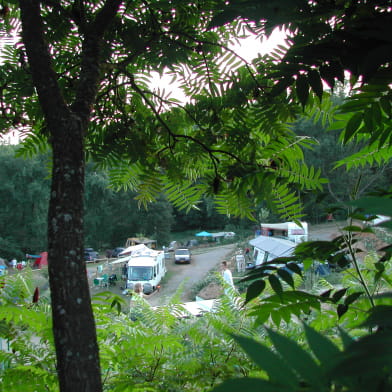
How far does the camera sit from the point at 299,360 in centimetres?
18

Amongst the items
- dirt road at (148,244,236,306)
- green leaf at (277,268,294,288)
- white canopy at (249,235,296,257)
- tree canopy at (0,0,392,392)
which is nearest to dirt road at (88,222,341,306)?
dirt road at (148,244,236,306)

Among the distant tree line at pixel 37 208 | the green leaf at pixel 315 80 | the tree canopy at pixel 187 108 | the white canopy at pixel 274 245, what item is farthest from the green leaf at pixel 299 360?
the distant tree line at pixel 37 208

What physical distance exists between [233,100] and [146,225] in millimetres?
19444

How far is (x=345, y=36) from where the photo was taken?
435 mm

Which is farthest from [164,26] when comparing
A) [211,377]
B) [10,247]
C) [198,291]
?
[10,247]

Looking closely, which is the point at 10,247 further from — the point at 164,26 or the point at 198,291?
the point at 164,26

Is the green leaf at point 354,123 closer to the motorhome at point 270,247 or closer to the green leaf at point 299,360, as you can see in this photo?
the green leaf at point 299,360

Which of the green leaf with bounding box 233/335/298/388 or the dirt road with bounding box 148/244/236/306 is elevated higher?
the green leaf with bounding box 233/335/298/388

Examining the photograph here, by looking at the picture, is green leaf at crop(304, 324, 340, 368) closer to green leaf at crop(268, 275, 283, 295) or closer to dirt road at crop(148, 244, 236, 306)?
green leaf at crop(268, 275, 283, 295)

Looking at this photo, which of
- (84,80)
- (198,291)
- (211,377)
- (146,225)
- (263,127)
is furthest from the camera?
(146,225)

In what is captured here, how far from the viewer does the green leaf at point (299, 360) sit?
0.57 ft

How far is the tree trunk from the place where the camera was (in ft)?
2.20

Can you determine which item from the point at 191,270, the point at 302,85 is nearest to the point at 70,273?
the point at 302,85

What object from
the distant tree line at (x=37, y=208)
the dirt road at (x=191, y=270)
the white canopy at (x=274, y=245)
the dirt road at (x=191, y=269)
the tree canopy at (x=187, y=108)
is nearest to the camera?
the tree canopy at (x=187, y=108)
